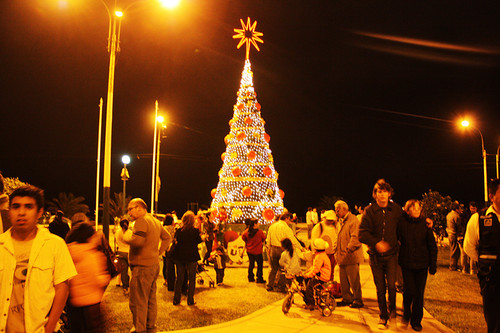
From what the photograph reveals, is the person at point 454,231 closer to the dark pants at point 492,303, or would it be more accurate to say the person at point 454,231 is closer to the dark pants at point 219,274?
the dark pants at point 219,274

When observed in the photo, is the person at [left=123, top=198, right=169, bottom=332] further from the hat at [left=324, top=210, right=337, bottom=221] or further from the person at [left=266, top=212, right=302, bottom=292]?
the person at [left=266, top=212, right=302, bottom=292]

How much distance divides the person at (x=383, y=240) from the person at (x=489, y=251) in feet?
6.11

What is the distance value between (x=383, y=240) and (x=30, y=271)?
5125 mm

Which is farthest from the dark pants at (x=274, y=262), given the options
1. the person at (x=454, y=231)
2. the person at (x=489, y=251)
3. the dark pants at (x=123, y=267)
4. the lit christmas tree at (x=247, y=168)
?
the lit christmas tree at (x=247, y=168)

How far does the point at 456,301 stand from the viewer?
30.1ft

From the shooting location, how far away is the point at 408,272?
21.8 ft

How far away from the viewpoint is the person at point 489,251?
4473 mm

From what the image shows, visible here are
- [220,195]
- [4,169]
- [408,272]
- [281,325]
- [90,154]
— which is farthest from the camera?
[90,154]

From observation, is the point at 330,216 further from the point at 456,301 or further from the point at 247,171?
the point at 247,171

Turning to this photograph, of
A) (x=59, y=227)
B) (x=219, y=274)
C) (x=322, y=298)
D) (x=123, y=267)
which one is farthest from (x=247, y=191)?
(x=322, y=298)

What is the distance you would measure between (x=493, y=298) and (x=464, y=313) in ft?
13.5

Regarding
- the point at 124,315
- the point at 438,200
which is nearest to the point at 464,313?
the point at 124,315

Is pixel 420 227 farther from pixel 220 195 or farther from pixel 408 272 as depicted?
pixel 220 195

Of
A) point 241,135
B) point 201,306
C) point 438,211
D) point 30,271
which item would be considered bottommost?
point 201,306
